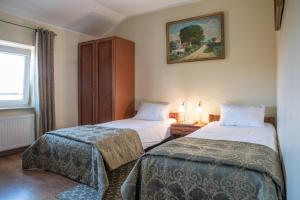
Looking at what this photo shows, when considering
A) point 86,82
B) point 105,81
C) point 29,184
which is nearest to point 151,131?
point 105,81

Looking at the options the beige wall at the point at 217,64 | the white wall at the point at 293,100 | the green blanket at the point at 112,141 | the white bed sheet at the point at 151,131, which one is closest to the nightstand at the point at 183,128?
the white bed sheet at the point at 151,131

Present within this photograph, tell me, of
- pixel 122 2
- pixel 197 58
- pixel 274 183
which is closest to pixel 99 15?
pixel 122 2

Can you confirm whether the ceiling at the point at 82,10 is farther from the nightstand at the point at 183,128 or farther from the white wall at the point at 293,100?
the white wall at the point at 293,100

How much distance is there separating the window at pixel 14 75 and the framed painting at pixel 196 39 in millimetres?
2578

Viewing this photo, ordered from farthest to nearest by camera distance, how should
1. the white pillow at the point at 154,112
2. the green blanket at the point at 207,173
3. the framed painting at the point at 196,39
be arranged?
the white pillow at the point at 154,112 < the framed painting at the point at 196,39 < the green blanket at the point at 207,173

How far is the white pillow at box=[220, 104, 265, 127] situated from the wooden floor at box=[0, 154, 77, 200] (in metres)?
2.21

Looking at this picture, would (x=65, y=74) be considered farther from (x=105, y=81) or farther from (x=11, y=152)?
(x=11, y=152)

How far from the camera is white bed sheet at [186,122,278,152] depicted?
2.24 m

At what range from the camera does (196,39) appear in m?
3.78

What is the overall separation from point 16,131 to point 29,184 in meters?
1.50

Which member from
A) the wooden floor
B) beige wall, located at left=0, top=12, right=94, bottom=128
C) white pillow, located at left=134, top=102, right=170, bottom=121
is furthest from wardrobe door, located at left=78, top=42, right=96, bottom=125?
the wooden floor

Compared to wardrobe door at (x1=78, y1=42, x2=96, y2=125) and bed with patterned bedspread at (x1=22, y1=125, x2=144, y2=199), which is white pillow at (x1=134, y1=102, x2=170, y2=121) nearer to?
bed with patterned bedspread at (x1=22, y1=125, x2=144, y2=199)

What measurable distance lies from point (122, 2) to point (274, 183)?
11.8 ft

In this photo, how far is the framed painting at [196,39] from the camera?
360 centimetres
